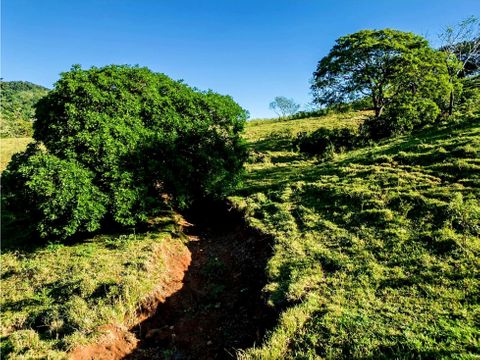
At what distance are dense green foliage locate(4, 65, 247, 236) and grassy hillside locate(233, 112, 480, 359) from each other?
3118mm

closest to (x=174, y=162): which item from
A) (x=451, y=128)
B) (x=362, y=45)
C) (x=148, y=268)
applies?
(x=148, y=268)

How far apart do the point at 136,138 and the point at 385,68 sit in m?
20.5

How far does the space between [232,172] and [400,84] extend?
690 inches

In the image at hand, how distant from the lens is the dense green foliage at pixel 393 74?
23078mm

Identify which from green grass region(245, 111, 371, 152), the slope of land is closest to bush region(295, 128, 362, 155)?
green grass region(245, 111, 371, 152)

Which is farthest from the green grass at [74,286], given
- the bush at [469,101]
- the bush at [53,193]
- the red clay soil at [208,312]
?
the bush at [469,101]

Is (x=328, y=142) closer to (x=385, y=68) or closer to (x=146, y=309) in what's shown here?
(x=385, y=68)

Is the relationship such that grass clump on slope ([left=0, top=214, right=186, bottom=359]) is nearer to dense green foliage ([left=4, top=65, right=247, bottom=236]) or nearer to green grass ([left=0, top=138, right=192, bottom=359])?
green grass ([left=0, top=138, right=192, bottom=359])

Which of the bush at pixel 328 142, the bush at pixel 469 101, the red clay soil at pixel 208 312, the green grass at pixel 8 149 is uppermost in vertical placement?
the bush at pixel 469 101

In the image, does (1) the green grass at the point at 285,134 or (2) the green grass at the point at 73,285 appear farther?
(1) the green grass at the point at 285,134

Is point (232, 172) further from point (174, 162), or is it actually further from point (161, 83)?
point (161, 83)

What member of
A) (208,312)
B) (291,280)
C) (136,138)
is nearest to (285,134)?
(136,138)

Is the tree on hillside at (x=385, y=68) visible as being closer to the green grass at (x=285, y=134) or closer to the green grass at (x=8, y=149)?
the green grass at (x=285, y=134)

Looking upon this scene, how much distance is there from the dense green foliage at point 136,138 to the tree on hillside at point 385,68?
14.3 meters
